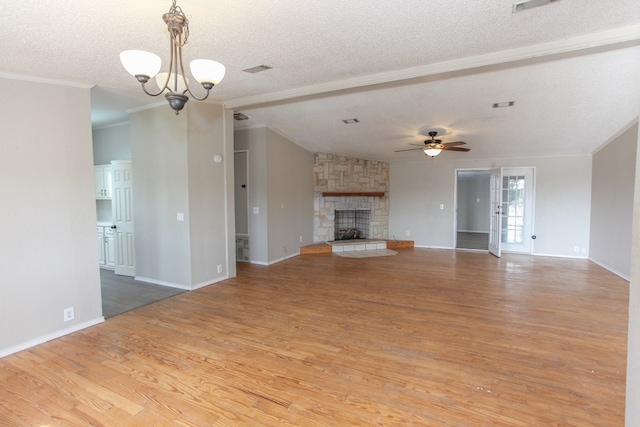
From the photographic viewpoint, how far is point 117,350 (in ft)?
9.04

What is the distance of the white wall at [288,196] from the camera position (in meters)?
6.19

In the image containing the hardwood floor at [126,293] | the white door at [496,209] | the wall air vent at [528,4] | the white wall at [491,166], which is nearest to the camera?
the wall air vent at [528,4]

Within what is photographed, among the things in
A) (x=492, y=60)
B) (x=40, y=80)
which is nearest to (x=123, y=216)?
(x=40, y=80)

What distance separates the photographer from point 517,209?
24.1 feet

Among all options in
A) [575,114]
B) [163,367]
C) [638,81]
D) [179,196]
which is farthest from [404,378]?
[575,114]

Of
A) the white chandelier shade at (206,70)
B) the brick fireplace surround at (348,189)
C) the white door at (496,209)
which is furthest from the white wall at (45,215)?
the white door at (496,209)

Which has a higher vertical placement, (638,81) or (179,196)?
(638,81)

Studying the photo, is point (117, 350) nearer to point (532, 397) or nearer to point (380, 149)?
point (532, 397)

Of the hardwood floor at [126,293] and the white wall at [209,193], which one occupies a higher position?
the white wall at [209,193]

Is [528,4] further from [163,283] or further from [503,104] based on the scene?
[163,283]

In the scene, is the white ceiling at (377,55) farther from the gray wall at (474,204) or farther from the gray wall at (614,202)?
the gray wall at (474,204)

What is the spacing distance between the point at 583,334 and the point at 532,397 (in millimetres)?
1478

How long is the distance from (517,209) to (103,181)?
8.72 m

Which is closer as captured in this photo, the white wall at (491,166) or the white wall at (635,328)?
the white wall at (635,328)
